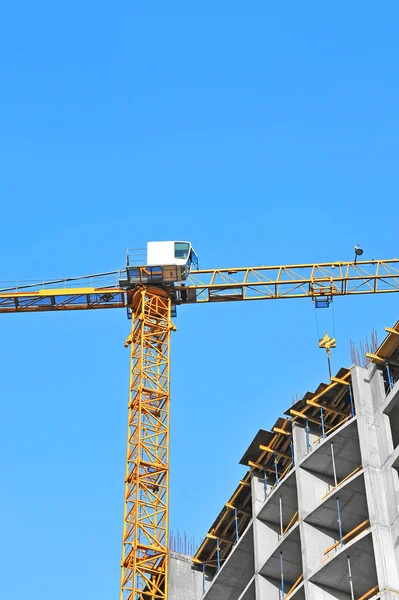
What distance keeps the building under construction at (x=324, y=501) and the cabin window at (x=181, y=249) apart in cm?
2067

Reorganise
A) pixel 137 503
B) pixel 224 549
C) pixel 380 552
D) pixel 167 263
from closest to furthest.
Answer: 1. pixel 380 552
2. pixel 224 549
3. pixel 137 503
4. pixel 167 263

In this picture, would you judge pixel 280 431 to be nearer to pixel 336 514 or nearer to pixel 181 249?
pixel 336 514

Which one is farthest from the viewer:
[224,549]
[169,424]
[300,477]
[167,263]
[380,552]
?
[167,263]

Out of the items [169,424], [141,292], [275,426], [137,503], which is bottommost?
[275,426]

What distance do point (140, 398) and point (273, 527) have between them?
1773cm

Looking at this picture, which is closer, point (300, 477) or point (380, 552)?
point (380, 552)

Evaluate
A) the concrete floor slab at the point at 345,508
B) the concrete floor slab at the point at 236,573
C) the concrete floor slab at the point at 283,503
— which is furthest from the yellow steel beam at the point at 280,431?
the concrete floor slab at the point at 345,508

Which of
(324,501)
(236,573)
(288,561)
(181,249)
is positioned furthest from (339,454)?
(181,249)

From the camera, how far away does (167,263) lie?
66.4 m

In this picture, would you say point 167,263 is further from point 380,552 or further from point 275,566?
point 380,552

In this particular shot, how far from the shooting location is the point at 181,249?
220 ft

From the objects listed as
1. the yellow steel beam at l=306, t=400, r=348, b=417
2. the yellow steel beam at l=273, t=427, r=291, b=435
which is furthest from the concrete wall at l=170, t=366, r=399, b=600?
the yellow steel beam at l=306, t=400, r=348, b=417

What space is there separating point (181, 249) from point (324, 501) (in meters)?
27.5

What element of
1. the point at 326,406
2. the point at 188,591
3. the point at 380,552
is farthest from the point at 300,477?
the point at 188,591
